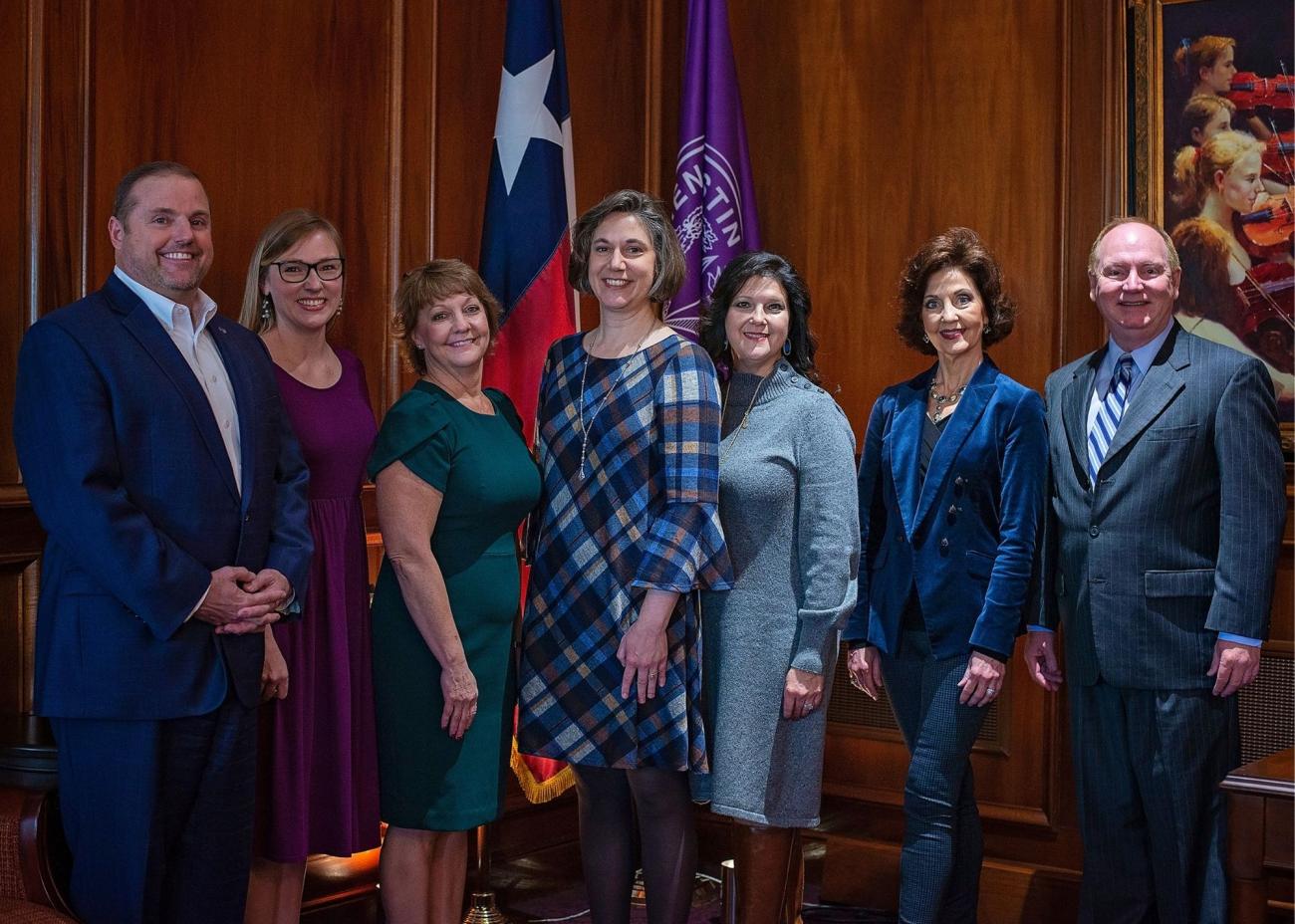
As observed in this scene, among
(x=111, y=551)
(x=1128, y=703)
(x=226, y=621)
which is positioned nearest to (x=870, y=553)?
(x=1128, y=703)

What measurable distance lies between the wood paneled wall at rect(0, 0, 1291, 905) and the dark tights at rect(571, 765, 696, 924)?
→ 1.19m

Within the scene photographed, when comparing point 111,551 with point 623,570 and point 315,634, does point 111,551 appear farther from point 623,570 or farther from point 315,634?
point 623,570

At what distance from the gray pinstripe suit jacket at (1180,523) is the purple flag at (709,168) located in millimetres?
1477

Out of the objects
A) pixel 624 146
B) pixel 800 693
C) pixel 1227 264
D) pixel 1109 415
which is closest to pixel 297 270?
pixel 800 693

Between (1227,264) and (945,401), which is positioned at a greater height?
(1227,264)

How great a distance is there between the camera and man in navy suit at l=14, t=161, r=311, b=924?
2338mm

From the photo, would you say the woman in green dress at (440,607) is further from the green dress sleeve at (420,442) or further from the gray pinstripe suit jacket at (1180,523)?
the gray pinstripe suit jacket at (1180,523)

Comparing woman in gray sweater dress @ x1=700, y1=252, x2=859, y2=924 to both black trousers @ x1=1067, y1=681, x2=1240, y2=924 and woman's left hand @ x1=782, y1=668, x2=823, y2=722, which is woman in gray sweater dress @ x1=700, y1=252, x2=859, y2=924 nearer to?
woman's left hand @ x1=782, y1=668, x2=823, y2=722

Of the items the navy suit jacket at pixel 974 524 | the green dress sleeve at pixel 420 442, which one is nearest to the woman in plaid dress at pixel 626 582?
the green dress sleeve at pixel 420 442

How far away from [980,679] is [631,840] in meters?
0.79

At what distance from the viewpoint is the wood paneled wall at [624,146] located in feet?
9.58

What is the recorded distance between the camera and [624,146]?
4391 mm

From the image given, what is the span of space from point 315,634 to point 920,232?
2192 millimetres

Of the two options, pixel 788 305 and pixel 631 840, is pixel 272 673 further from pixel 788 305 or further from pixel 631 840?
pixel 788 305
